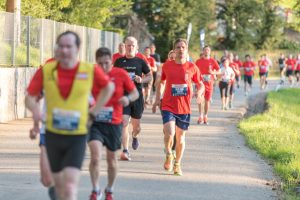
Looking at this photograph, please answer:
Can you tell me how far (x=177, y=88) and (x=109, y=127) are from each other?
105 inches

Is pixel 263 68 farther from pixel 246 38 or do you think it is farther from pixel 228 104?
pixel 246 38

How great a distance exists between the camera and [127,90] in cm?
927

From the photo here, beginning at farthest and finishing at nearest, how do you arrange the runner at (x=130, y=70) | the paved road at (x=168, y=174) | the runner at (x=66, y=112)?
the runner at (x=130, y=70), the paved road at (x=168, y=174), the runner at (x=66, y=112)

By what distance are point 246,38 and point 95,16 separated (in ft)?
126

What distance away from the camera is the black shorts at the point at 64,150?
23.4 feet

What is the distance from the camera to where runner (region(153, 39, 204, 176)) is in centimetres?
1170

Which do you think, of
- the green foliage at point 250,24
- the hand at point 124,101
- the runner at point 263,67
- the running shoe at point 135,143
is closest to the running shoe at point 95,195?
the hand at point 124,101

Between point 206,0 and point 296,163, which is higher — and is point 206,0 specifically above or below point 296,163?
above

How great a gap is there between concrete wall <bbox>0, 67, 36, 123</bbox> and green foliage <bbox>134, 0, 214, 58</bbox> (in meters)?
39.7

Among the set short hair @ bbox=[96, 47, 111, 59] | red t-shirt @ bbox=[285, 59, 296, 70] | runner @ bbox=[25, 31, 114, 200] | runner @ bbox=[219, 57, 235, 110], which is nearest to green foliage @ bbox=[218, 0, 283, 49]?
red t-shirt @ bbox=[285, 59, 296, 70]

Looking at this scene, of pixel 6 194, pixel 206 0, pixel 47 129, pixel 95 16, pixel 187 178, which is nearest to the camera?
pixel 47 129

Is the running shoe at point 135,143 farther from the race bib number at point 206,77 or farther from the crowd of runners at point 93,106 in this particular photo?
the race bib number at point 206,77

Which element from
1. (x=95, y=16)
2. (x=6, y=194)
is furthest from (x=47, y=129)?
(x=95, y=16)

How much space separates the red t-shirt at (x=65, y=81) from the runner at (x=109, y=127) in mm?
1460
